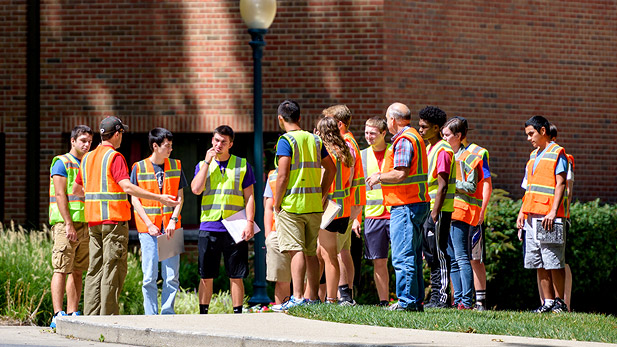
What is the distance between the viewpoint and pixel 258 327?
25.3 feet

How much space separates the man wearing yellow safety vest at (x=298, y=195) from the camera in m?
8.75

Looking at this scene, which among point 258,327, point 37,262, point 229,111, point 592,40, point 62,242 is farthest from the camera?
point 592,40

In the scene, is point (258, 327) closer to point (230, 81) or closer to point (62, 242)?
point (62, 242)

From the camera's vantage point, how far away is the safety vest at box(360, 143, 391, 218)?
9.88 m

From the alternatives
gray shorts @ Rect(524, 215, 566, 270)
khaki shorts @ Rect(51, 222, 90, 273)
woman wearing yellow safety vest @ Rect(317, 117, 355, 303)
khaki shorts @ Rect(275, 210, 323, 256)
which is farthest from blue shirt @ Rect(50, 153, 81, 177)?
gray shorts @ Rect(524, 215, 566, 270)

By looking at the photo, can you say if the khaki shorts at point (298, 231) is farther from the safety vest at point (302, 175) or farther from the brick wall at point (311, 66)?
the brick wall at point (311, 66)

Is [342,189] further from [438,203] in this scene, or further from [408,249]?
[408,249]

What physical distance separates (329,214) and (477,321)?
1.79 m

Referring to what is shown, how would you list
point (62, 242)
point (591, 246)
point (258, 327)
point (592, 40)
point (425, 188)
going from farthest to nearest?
point (592, 40) < point (591, 246) < point (62, 242) < point (425, 188) < point (258, 327)

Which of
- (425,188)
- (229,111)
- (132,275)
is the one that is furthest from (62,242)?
(229,111)

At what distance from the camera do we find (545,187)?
9.74 metres

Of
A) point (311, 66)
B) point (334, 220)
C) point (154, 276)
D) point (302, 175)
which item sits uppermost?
point (311, 66)

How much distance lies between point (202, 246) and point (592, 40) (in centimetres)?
892

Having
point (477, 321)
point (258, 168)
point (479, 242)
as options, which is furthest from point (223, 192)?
point (477, 321)
